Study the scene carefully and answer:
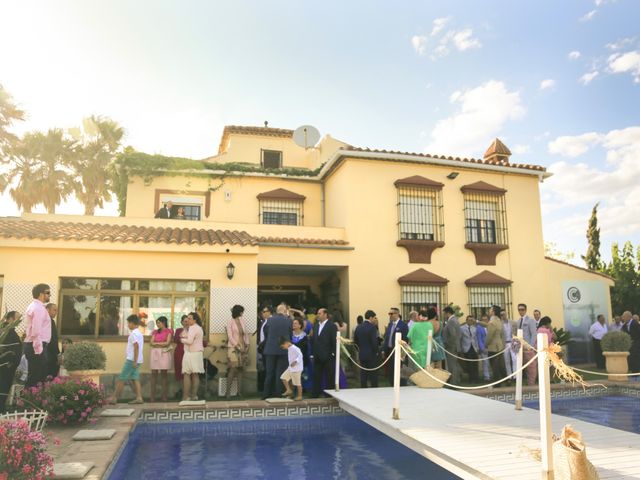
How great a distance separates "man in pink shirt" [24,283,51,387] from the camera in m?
7.66

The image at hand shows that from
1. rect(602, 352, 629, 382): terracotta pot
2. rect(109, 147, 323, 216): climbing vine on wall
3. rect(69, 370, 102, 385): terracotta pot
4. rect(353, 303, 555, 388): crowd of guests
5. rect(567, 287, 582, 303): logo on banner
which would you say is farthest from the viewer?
rect(567, 287, 582, 303): logo on banner

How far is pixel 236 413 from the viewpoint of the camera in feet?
30.6

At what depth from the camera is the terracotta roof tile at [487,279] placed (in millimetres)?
15633

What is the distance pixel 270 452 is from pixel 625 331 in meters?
11.8

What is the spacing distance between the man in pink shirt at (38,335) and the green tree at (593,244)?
30.8 meters

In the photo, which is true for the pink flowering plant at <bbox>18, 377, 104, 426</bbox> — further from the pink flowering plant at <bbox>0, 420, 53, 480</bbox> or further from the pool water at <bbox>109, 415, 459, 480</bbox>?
the pink flowering plant at <bbox>0, 420, 53, 480</bbox>

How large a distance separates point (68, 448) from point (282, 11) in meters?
9.81

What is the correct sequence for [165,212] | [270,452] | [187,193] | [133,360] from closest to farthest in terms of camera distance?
[270,452], [133,360], [165,212], [187,193]

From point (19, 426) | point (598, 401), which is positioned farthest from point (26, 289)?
point (598, 401)

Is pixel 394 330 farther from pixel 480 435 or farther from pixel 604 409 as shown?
pixel 480 435

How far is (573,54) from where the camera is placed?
1180 cm

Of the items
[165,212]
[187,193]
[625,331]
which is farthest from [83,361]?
[625,331]

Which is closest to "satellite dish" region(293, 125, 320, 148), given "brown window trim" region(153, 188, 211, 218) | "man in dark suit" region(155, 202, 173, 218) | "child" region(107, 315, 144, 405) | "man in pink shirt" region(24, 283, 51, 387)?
"brown window trim" region(153, 188, 211, 218)

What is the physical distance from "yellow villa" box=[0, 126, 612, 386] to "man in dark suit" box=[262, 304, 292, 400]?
1.86 metres
